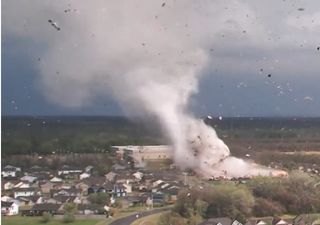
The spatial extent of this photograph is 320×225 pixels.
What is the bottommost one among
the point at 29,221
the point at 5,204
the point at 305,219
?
the point at 305,219

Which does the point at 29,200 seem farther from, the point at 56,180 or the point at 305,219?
the point at 305,219

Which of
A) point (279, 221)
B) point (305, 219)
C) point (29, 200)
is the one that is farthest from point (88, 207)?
point (305, 219)

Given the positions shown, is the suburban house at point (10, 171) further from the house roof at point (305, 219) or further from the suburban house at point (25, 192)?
the house roof at point (305, 219)

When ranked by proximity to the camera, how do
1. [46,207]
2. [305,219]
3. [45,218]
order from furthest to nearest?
[305,219] → [46,207] → [45,218]

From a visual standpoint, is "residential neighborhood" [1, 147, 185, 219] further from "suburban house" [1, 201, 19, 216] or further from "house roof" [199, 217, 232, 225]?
"house roof" [199, 217, 232, 225]

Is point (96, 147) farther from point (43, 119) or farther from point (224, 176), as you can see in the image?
point (224, 176)

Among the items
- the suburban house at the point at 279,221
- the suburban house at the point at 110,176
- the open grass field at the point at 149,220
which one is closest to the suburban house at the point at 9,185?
the suburban house at the point at 110,176

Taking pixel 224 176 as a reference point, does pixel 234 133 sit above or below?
above

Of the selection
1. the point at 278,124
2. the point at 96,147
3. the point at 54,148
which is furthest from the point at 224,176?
the point at 54,148
